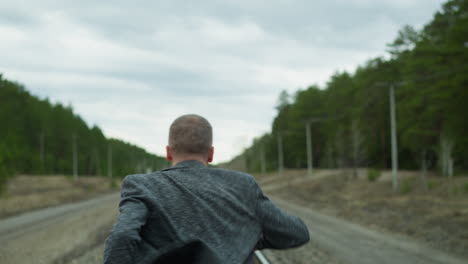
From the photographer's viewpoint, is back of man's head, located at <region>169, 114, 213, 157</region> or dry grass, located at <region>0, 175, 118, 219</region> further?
dry grass, located at <region>0, 175, 118, 219</region>

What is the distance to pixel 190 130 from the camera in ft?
8.09

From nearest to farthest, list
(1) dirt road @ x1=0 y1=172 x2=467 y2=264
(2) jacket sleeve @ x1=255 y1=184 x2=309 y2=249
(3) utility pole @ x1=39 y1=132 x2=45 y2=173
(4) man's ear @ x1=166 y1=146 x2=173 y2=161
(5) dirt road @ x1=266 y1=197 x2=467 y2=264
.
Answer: (2) jacket sleeve @ x1=255 y1=184 x2=309 y2=249, (4) man's ear @ x1=166 y1=146 x2=173 y2=161, (5) dirt road @ x1=266 y1=197 x2=467 y2=264, (1) dirt road @ x1=0 y1=172 x2=467 y2=264, (3) utility pole @ x1=39 y1=132 x2=45 y2=173

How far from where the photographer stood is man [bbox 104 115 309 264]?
2.07m

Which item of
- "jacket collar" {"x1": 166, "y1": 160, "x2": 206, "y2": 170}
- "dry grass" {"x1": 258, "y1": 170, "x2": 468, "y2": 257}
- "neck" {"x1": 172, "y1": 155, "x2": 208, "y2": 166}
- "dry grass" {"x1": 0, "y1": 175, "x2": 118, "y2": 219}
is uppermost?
"neck" {"x1": 172, "y1": 155, "x2": 208, "y2": 166}

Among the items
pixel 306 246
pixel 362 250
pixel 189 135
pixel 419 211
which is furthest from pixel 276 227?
pixel 419 211

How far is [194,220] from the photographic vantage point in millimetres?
2145

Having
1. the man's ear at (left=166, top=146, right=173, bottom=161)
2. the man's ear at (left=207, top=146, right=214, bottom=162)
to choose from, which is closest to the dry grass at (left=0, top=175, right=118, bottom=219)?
the man's ear at (left=166, top=146, right=173, bottom=161)

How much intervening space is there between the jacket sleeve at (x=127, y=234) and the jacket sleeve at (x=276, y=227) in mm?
583

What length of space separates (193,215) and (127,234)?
295 millimetres

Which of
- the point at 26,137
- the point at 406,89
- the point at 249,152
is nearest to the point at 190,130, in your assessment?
the point at 406,89

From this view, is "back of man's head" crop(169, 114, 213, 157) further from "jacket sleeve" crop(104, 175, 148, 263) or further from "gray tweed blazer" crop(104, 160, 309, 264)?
"jacket sleeve" crop(104, 175, 148, 263)

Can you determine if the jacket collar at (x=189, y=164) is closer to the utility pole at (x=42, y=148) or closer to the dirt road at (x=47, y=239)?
the dirt road at (x=47, y=239)

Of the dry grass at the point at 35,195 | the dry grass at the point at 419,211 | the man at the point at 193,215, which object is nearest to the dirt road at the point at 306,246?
the dry grass at the point at 419,211

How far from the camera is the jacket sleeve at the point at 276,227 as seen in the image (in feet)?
7.86
